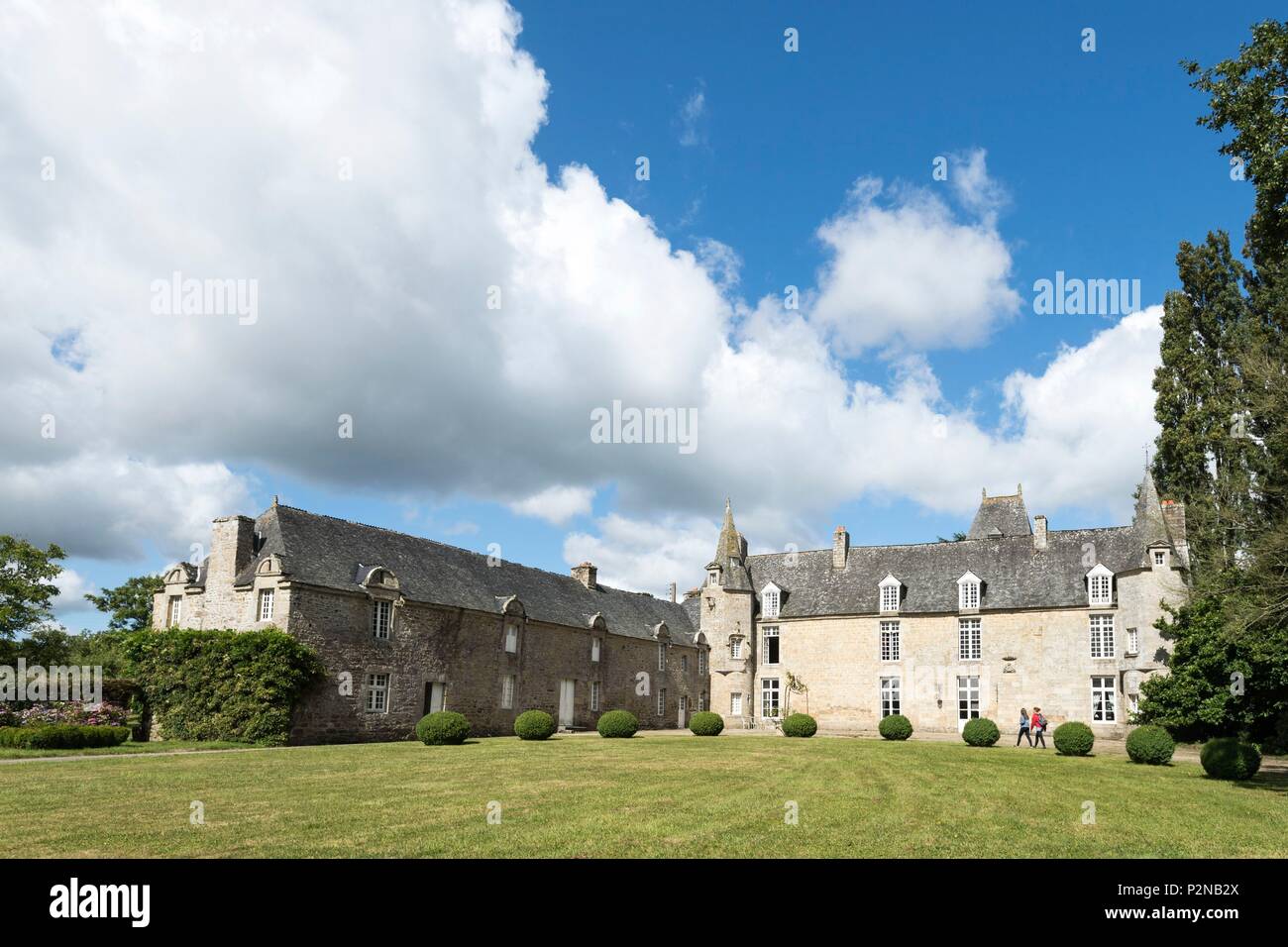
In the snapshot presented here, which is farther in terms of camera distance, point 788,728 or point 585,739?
point 788,728

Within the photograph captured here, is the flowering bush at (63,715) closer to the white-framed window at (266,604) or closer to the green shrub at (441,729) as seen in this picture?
the white-framed window at (266,604)

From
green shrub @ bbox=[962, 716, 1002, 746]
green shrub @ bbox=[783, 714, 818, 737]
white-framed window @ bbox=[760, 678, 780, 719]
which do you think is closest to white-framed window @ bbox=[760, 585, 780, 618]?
white-framed window @ bbox=[760, 678, 780, 719]

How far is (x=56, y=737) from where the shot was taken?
72.3 feet

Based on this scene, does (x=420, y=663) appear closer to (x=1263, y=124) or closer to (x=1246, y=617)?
(x=1246, y=617)

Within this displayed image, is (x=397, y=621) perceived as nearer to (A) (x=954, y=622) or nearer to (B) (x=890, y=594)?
(B) (x=890, y=594)

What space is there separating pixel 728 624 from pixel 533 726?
1914 centimetres

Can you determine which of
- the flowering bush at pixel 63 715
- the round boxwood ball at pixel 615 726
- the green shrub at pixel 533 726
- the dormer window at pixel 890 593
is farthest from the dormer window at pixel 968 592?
the flowering bush at pixel 63 715

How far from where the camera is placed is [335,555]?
2930cm

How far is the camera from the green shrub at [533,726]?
94.7 ft

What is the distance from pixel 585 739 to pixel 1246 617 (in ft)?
65.3

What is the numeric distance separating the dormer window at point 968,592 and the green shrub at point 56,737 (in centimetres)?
3537

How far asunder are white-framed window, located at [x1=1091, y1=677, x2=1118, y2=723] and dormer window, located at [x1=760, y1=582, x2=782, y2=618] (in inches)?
610

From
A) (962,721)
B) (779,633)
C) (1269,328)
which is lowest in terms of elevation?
(962,721)
